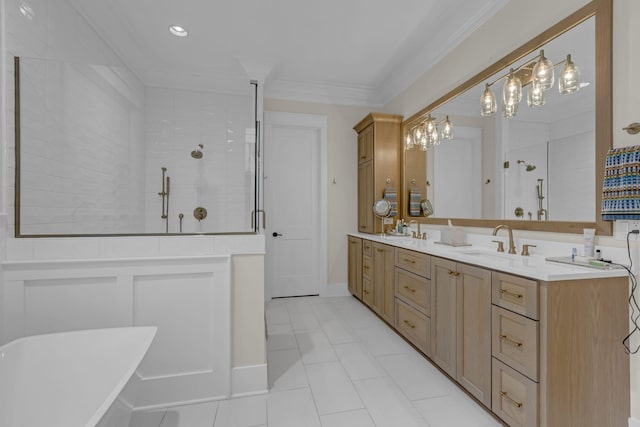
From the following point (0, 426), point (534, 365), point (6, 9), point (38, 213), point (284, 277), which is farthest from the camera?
point (284, 277)

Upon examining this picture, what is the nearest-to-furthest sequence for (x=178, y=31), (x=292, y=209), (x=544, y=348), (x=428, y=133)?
(x=544, y=348) < (x=178, y=31) < (x=428, y=133) < (x=292, y=209)

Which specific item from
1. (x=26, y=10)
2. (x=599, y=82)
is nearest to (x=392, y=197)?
(x=599, y=82)

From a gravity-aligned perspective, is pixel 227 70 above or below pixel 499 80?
above

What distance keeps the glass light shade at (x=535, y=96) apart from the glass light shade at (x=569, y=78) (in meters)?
0.13

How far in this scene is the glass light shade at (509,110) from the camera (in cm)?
210

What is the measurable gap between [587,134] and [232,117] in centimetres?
238

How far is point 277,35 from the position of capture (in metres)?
2.90

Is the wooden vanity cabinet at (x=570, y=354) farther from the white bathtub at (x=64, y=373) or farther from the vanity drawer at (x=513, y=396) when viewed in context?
the white bathtub at (x=64, y=373)

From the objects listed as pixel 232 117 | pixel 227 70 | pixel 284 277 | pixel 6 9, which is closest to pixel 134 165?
pixel 232 117

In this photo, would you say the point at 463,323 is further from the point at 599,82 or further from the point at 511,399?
the point at 599,82

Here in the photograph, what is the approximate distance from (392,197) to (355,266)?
1039 millimetres

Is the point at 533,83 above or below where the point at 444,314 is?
above

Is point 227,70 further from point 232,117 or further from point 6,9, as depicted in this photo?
point 6,9

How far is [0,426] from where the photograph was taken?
117 centimetres
